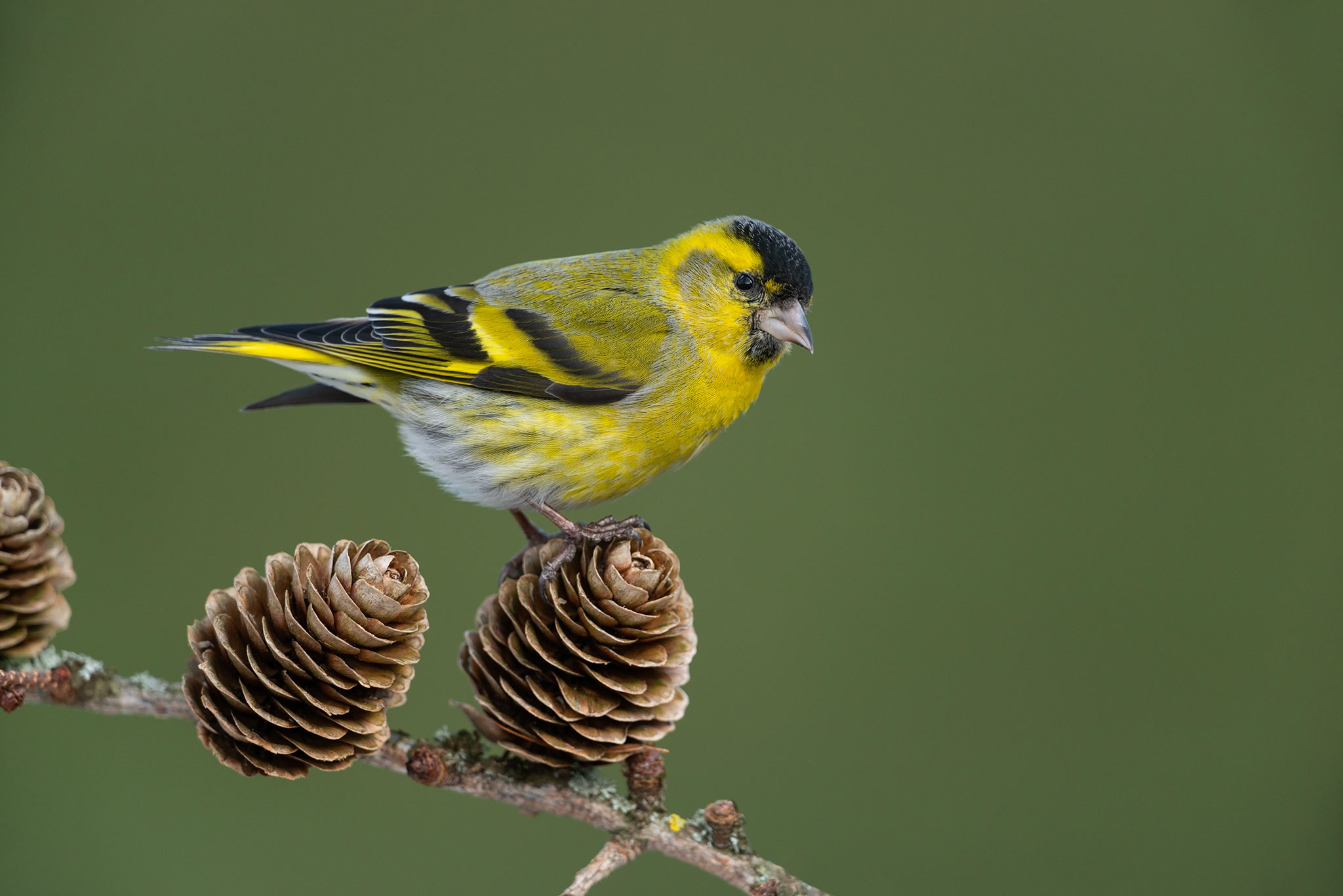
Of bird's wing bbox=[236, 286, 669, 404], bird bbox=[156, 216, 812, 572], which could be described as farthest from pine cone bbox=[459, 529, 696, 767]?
bird's wing bbox=[236, 286, 669, 404]

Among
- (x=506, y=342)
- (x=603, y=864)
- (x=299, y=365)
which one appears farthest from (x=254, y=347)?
(x=603, y=864)

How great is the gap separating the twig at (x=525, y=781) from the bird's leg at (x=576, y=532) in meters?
0.20

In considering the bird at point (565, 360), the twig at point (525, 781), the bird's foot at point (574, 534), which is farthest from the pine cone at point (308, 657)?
the bird at point (565, 360)

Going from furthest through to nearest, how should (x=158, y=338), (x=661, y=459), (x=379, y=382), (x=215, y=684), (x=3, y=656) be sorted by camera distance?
(x=379, y=382) → (x=661, y=459) → (x=158, y=338) → (x=3, y=656) → (x=215, y=684)

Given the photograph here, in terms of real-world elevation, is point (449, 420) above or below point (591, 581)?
above

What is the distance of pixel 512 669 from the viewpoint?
3.47ft

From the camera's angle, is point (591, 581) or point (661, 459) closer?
point (591, 581)

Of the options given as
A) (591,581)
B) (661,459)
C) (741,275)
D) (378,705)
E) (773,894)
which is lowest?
(773,894)

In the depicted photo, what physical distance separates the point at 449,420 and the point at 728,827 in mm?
872

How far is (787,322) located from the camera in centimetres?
164

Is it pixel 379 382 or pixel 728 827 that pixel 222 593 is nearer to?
pixel 728 827

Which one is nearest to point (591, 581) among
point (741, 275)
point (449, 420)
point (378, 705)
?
point (378, 705)

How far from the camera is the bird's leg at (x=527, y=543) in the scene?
1.27 metres

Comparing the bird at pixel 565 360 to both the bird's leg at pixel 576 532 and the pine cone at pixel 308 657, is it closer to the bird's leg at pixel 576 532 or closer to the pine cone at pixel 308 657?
the bird's leg at pixel 576 532
